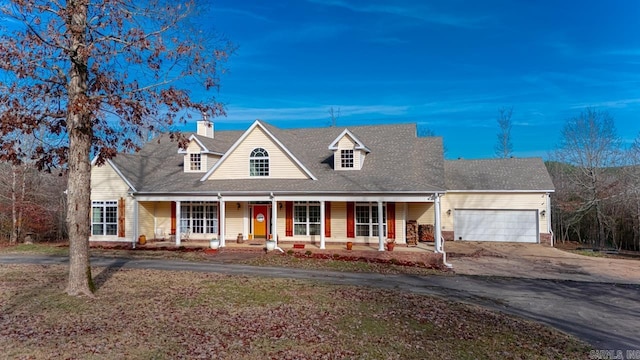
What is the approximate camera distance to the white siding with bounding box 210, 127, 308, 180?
75.3 ft

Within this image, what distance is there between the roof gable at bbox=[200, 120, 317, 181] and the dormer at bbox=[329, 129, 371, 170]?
6.50ft

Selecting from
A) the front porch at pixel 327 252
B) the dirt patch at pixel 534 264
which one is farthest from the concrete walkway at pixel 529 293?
the front porch at pixel 327 252

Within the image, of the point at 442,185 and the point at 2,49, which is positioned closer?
the point at 2,49

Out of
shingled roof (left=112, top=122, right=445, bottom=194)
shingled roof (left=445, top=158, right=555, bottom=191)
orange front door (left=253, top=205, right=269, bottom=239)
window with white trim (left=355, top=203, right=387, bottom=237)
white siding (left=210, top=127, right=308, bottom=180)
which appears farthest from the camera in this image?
shingled roof (left=445, top=158, right=555, bottom=191)

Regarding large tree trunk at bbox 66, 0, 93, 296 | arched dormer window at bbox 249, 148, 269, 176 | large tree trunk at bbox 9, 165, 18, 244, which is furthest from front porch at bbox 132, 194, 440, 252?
large tree trunk at bbox 66, 0, 93, 296

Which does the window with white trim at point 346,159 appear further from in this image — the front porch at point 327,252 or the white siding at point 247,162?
the front porch at point 327,252

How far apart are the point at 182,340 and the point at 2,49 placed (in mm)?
7441

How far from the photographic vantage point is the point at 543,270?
17734 mm

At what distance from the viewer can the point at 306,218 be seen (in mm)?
23281

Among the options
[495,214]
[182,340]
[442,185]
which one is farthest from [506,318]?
[495,214]

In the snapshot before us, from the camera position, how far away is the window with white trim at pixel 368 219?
22.5 metres

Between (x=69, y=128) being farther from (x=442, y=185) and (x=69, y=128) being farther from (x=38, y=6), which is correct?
(x=442, y=185)

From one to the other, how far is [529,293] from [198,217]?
60.1 feet

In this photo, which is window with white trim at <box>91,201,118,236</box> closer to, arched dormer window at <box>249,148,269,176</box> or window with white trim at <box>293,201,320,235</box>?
arched dormer window at <box>249,148,269,176</box>
